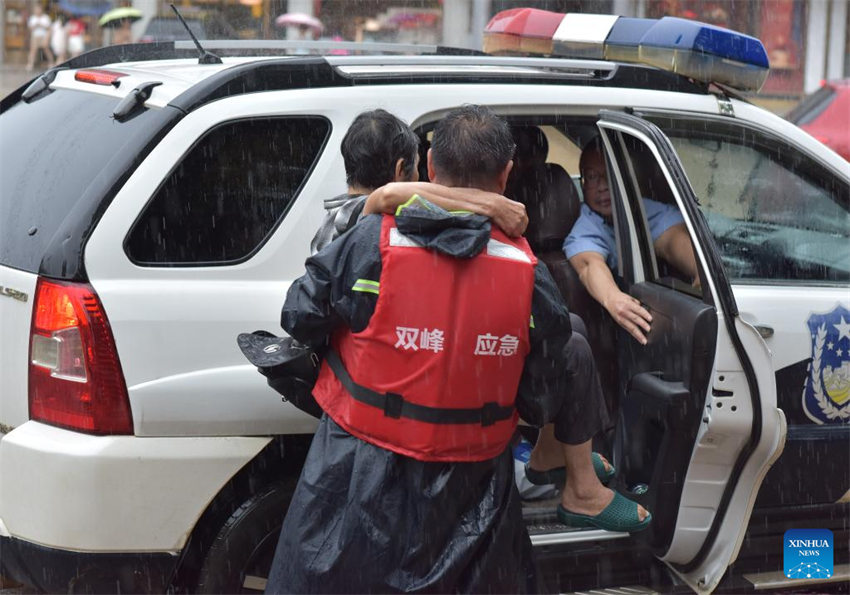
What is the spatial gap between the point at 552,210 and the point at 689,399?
1.12 m

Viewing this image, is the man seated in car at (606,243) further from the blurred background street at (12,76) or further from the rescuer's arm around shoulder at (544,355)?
the blurred background street at (12,76)

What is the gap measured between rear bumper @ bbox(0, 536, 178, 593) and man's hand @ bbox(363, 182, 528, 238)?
122 centimetres

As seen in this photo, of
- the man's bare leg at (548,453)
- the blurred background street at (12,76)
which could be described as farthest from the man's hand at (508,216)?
the blurred background street at (12,76)

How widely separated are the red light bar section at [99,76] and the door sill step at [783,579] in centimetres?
273

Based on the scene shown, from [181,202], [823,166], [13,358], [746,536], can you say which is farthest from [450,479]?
[823,166]

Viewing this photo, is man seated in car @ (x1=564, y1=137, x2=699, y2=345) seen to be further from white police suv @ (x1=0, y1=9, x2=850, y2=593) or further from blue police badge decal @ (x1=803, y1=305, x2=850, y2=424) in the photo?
blue police badge decal @ (x1=803, y1=305, x2=850, y2=424)

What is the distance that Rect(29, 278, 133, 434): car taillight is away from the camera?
3008mm

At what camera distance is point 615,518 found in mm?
3449

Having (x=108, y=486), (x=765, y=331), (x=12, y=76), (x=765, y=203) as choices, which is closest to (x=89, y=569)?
(x=108, y=486)

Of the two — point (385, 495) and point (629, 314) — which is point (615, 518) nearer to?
point (629, 314)

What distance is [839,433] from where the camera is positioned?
148 inches

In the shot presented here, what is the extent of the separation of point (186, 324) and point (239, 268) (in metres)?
0.23

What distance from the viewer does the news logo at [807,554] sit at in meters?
4.00

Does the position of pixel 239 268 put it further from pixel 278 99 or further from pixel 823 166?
pixel 823 166
